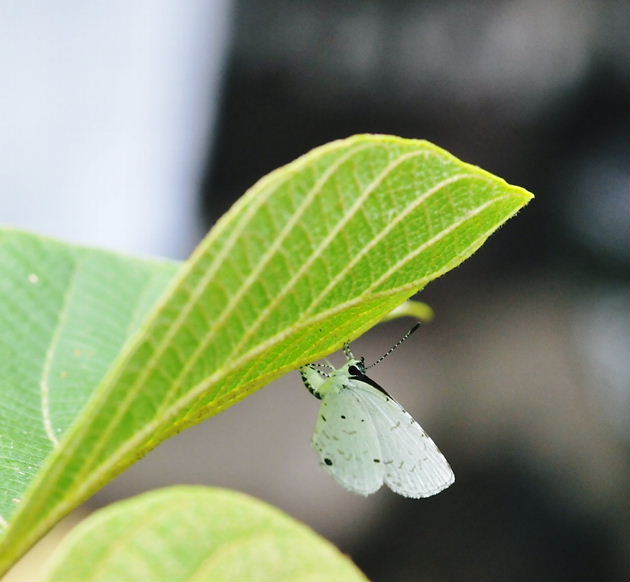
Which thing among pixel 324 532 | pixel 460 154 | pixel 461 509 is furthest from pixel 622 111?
pixel 324 532

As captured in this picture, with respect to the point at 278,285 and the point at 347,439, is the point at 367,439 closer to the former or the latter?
the point at 347,439

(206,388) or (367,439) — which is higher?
(206,388)

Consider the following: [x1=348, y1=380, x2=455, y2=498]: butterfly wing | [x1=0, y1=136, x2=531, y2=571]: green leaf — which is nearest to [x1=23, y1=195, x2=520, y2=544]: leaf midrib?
[x1=0, y1=136, x2=531, y2=571]: green leaf

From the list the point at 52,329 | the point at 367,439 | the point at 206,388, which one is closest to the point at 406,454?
the point at 367,439

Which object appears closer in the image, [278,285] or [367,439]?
[278,285]

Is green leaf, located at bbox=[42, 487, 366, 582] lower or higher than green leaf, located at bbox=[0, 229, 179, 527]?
higher

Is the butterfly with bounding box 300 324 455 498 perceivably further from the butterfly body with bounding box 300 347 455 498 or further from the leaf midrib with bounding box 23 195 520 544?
the leaf midrib with bounding box 23 195 520 544

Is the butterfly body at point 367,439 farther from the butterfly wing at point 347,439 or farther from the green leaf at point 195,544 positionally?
the green leaf at point 195,544
